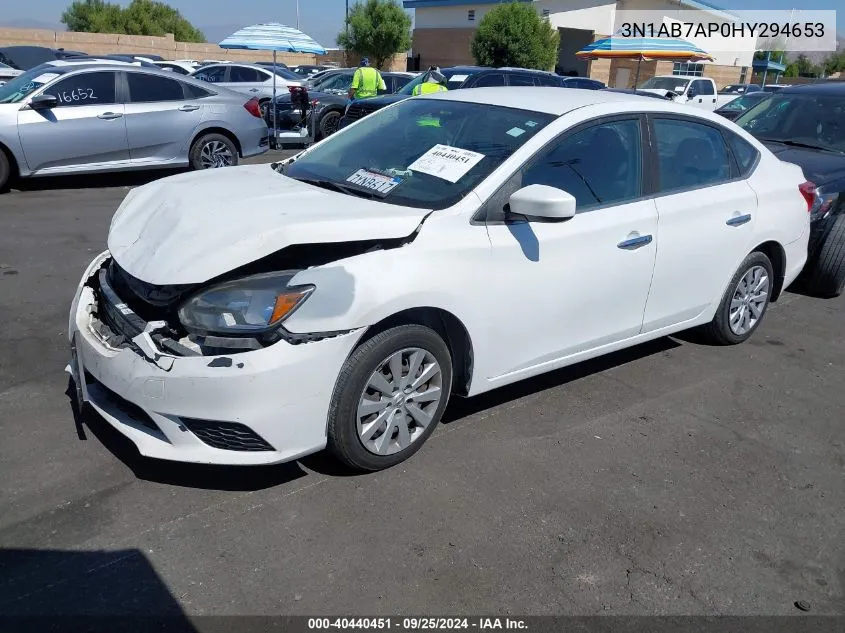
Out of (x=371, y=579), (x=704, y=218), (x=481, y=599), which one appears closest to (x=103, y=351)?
(x=371, y=579)

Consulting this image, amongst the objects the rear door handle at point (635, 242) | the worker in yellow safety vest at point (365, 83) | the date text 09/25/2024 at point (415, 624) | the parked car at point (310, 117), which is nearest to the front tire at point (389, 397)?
the date text 09/25/2024 at point (415, 624)

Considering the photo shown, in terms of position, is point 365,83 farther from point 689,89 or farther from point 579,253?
point 689,89

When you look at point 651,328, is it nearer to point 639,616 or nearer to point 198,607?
point 639,616

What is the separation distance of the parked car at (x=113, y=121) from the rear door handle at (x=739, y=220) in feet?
25.0

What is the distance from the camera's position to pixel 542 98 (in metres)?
4.22

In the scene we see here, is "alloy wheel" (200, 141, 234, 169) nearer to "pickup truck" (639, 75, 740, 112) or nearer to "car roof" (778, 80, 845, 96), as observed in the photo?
"car roof" (778, 80, 845, 96)

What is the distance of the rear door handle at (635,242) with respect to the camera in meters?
4.02

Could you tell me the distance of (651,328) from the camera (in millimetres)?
4461

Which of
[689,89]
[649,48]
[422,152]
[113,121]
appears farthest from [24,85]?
[689,89]

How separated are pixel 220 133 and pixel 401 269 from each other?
26.3ft

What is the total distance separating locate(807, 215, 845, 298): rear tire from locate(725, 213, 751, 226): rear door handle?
2074 millimetres

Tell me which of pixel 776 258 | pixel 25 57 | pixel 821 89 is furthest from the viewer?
pixel 25 57

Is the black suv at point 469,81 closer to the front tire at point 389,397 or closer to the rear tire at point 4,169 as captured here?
the rear tire at point 4,169

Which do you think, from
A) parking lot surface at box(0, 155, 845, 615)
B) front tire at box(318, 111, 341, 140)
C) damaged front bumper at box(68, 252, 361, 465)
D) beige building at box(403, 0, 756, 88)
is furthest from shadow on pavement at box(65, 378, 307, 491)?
beige building at box(403, 0, 756, 88)
